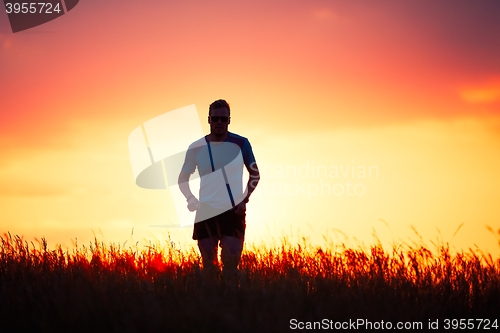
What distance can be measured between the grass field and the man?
330 mm

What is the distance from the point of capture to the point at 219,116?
7383 millimetres

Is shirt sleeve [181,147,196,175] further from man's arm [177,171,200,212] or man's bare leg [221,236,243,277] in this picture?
Answer: man's bare leg [221,236,243,277]

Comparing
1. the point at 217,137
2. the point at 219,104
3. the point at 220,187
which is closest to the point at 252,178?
the point at 220,187

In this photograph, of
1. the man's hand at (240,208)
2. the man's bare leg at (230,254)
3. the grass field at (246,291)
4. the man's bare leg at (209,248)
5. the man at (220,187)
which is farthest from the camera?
the man's bare leg at (209,248)

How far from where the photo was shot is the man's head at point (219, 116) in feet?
24.2

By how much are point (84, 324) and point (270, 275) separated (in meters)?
2.29

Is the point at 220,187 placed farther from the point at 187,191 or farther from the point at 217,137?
the point at 217,137

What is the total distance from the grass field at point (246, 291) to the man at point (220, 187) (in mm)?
330

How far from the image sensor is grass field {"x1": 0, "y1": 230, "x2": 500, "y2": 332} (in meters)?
5.69

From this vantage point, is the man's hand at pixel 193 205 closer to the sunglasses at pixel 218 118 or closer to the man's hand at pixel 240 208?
the man's hand at pixel 240 208

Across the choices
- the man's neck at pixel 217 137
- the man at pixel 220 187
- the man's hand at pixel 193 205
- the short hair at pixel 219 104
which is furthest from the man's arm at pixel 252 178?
the short hair at pixel 219 104

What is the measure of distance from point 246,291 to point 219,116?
7.02ft

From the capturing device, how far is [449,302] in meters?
6.48

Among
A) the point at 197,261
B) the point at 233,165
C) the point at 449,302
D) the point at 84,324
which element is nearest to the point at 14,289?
the point at 84,324
